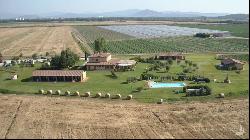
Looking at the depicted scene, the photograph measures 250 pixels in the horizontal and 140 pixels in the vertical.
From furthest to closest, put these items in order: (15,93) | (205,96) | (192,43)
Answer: (192,43), (15,93), (205,96)

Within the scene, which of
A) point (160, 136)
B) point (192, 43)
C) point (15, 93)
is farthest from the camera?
point (192, 43)

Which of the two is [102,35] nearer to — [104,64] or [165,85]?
[104,64]

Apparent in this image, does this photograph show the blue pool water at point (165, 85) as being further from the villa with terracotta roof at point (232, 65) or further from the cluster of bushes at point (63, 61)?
the cluster of bushes at point (63, 61)

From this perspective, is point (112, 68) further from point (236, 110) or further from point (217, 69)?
point (236, 110)

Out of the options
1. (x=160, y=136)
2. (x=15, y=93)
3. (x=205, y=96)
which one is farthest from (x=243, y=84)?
(x=15, y=93)

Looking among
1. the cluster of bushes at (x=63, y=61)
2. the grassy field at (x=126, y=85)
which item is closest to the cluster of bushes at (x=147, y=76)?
the grassy field at (x=126, y=85)
